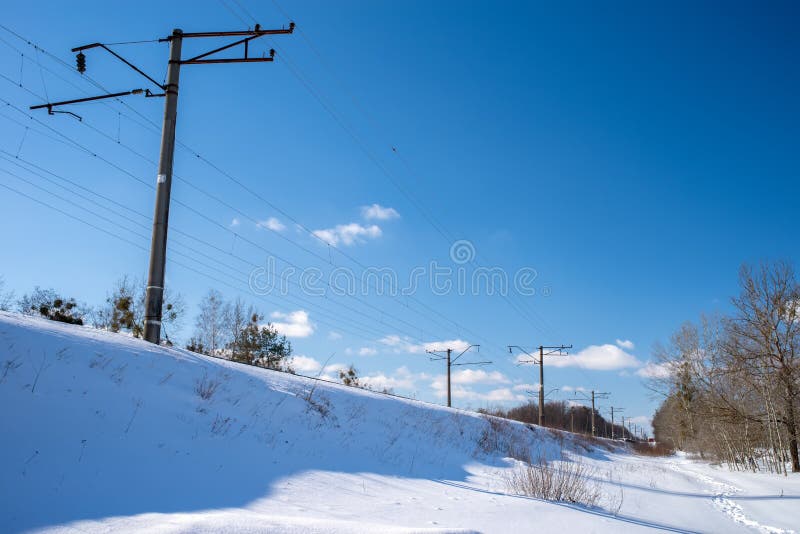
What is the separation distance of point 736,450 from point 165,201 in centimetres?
3108

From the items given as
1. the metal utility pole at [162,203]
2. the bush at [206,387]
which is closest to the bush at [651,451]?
the bush at [206,387]

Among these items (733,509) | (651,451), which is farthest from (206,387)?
Result: (651,451)

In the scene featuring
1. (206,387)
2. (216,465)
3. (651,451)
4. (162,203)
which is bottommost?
(651,451)

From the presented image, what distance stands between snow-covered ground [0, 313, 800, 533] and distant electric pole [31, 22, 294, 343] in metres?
1.10

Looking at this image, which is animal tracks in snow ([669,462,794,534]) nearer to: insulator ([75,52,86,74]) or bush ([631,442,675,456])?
insulator ([75,52,86,74])

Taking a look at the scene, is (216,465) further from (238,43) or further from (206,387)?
(238,43)

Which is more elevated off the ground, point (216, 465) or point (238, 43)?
point (238, 43)

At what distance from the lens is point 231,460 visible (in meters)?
6.26

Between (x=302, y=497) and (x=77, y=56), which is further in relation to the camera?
(x=77, y=56)

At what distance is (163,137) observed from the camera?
1110cm

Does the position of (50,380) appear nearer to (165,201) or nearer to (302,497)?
(302,497)

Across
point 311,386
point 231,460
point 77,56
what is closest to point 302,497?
point 231,460

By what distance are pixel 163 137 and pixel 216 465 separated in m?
7.99

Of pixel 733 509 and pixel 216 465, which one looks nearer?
pixel 216 465
